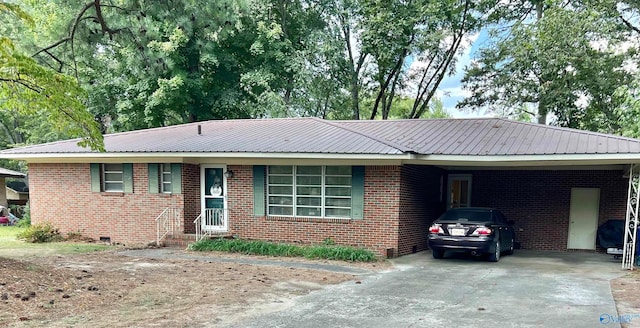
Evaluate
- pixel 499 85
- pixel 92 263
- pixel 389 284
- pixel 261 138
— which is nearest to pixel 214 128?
pixel 261 138

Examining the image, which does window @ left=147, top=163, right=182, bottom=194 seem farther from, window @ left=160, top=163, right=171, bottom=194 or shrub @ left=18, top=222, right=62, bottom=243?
shrub @ left=18, top=222, right=62, bottom=243

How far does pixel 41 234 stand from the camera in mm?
13352

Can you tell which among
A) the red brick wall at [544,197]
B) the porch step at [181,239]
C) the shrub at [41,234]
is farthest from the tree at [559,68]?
the shrub at [41,234]

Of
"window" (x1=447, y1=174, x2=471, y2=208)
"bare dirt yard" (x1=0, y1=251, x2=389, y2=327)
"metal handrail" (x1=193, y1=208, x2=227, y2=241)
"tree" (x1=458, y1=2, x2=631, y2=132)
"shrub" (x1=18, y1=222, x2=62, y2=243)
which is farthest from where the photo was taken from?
"tree" (x1=458, y1=2, x2=631, y2=132)

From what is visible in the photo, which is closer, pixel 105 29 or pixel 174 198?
pixel 105 29

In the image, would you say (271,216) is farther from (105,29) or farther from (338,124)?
(105,29)

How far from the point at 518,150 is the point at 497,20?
1417cm

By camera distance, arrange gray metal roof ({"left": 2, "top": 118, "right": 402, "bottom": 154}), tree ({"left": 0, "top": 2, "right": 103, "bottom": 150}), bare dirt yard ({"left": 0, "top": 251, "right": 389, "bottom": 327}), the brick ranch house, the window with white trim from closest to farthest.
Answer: bare dirt yard ({"left": 0, "top": 251, "right": 389, "bottom": 327})
tree ({"left": 0, "top": 2, "right": 103, "bottom": 150})
the brick ranch house
gray metal roof ({"left": 2, "top": 118, "right": 402, "bottom": 154})
the window with white trim

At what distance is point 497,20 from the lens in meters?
21.5

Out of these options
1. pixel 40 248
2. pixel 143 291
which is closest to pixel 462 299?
pixel 143 291

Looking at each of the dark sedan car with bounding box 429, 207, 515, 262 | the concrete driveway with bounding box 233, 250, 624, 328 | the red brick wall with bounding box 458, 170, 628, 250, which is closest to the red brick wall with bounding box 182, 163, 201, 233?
the concrete driveway with bounding box 233, 250, 624, 328

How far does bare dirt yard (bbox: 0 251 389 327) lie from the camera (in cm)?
550

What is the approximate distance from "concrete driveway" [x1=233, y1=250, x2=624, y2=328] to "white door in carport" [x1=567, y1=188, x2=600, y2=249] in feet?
10.4

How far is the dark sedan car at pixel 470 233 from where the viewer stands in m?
9.98
